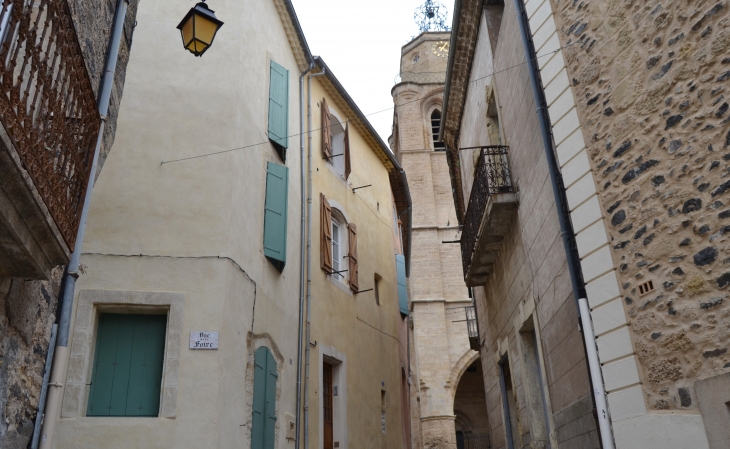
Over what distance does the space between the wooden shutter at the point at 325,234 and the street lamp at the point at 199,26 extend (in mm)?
5534

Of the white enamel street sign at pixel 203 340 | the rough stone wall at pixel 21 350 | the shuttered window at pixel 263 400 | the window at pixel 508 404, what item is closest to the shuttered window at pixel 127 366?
the white enamel street sign at pixel 203 340

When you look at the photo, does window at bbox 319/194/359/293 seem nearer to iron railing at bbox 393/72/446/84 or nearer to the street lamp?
the street lamp

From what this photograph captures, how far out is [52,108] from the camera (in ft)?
12.8

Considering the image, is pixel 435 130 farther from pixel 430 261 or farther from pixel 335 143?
pixel 335 143

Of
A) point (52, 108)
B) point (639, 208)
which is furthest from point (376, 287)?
point (52, 108)

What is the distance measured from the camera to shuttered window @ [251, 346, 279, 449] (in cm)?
834

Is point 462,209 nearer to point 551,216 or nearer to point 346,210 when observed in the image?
point 346,210

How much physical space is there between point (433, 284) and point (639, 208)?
941 inches

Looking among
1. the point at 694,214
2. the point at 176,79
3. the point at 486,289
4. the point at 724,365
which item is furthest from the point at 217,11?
the point at 724,365

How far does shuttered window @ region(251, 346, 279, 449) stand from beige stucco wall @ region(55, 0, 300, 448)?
0.48 ft

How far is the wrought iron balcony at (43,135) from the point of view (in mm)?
3338

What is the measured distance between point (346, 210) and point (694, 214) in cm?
912

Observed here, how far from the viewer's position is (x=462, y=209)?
16.6 m

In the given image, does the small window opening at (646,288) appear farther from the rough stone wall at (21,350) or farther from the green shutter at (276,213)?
the green shutter at (276,213)
